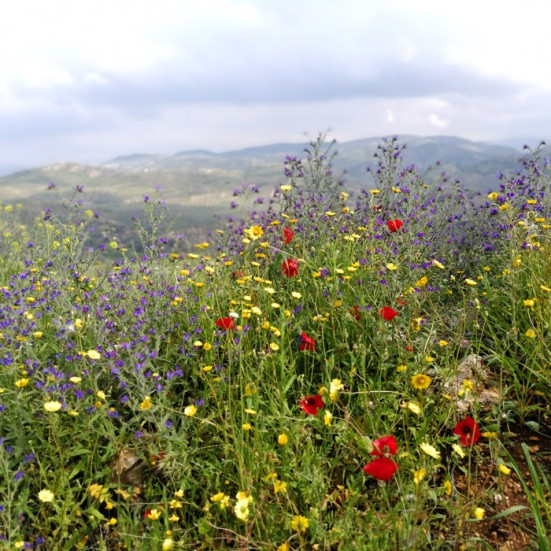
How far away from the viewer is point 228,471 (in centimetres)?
250

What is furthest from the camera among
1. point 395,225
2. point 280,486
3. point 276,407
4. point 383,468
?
point 395,225

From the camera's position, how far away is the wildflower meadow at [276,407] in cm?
224

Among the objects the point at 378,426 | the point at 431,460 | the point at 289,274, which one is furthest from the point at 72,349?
the point at 431,460

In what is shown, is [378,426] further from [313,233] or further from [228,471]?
[313,233]

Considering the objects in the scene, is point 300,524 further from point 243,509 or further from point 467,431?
point 467,431

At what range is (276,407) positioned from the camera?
9.16ft

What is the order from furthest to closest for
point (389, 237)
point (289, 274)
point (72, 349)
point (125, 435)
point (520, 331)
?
point (389, 237) → point (289, 274) → point (520, 331) → point (72, 349) → point (125, 435)

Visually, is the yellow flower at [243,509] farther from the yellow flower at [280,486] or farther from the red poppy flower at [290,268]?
the red poppy flower at [290,268]

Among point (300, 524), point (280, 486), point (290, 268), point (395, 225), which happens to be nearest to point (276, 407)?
point (280, 486)

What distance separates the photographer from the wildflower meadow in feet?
7.34

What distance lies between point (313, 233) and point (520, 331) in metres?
2.12

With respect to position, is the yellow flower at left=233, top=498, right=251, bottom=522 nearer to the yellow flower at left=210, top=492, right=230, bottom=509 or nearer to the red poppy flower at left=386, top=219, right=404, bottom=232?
the yellow flower at left=210, top=492, right=230, bottom=509

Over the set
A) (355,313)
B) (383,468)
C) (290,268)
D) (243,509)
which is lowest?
(243,509)

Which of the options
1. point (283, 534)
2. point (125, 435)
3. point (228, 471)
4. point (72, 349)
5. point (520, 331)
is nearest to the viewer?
point (283, 534)
